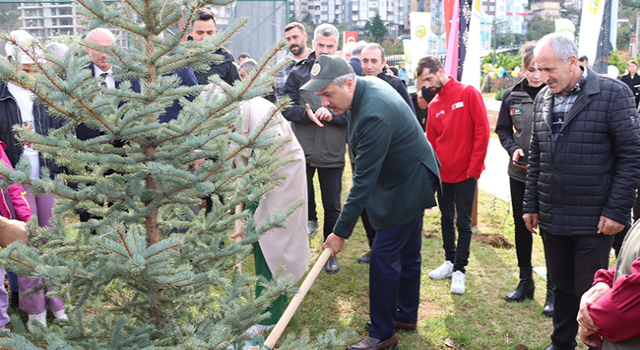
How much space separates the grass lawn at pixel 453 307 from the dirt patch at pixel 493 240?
4 cm

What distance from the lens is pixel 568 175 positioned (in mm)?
3391

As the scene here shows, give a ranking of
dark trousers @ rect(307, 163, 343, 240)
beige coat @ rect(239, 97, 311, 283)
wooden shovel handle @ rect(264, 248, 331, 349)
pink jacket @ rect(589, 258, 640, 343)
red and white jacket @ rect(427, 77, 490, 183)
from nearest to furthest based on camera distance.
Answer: pink jacket @ rect(589, 258, 640, 343) → wooden shovel handle @ rect(264, 248, 331, 349) → beige coat @ rect(239, 97, 311, 283) → red and white jacket @ rect(427, 77, 490, 183) → dark trousers @ rect(307, 163, 343, 240)

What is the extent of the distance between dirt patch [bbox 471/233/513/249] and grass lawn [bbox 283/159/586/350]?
0.04m

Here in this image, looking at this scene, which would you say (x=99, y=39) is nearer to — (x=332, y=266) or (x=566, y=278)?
(x=332, y=266)

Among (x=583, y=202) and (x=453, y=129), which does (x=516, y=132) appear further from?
(x=583, y=202)

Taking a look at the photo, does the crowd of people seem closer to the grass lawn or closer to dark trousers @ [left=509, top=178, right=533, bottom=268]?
dark trousers @ [left=509, top=178, right=533, bottom=268]

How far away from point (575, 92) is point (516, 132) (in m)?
1.43

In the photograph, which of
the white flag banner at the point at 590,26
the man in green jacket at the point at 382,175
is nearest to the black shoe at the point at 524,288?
the man in green jacket at the point at 382,175

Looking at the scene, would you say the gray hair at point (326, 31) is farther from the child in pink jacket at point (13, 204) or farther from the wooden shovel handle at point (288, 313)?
the child in pink jacket at point (13, 204)

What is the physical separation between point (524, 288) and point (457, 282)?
0.54 m

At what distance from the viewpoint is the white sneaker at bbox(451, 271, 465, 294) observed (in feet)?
15.9

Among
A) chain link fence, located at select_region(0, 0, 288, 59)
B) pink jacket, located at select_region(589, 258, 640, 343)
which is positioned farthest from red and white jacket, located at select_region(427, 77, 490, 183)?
chain link fence, located at select_region(0, 0, 288, 59)

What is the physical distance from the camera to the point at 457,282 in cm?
490

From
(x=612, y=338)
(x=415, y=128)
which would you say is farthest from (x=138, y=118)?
(x=415, y=128)
